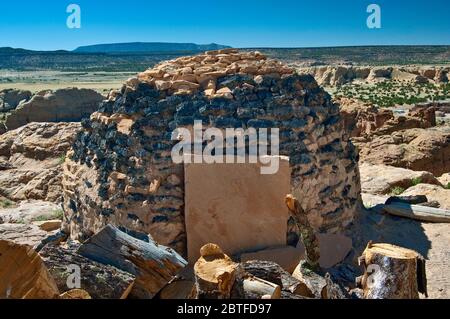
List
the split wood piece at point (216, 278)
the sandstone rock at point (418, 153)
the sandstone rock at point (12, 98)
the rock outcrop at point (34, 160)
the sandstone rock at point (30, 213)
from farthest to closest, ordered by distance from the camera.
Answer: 1. the sandstone rock at point (12, 98)
2. the sandstone rock at point (418, 153)
3. the rock outcrop at point (34, 160)
4. the sandstone rock at point (30, 213)
5. the split wood piece at point (216, 278)

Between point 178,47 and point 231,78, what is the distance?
446 feet

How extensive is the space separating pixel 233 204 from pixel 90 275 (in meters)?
2.84

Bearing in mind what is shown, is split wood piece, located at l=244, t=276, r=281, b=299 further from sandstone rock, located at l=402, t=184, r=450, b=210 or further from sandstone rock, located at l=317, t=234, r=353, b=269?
sandstone rock, located at l=402, t=184, r=450, b=210

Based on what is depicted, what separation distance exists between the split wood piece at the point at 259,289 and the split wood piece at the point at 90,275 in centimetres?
80

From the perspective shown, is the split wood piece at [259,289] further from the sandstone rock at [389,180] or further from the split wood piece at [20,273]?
the sandstone rock at [389,180]

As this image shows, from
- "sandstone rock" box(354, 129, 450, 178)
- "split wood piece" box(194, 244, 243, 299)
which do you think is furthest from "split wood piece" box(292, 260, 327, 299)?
"sandstone rock" box(354, 129, 450, 178)

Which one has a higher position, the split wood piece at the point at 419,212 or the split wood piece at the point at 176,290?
the split wood piece at the point at 176,290

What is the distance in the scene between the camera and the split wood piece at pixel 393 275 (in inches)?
146

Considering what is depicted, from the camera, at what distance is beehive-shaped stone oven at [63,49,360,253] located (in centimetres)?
665

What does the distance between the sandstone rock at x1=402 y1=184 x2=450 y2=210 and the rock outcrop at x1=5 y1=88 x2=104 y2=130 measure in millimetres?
13387

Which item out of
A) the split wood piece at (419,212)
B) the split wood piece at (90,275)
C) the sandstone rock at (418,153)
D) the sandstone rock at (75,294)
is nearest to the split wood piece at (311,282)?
the split wood piece at (90,275)

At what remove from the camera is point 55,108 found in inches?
795

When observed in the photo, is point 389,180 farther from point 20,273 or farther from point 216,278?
point 20,273
